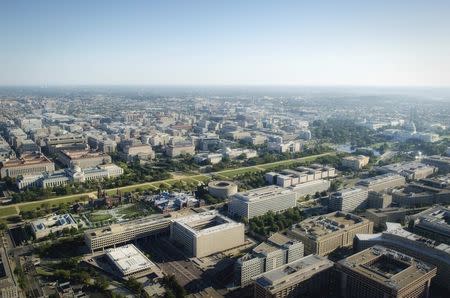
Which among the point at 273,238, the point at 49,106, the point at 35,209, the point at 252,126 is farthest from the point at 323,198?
the point at 49,106

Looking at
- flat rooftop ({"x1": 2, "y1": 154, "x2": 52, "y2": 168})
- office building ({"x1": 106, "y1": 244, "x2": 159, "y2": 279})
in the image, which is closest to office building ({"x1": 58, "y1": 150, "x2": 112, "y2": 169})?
flat rooftop ({"x1": 2, "y1": 154, "x2": 52, "y2": 168})

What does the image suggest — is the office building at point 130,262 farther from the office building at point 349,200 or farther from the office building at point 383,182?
the office building at point 383,182

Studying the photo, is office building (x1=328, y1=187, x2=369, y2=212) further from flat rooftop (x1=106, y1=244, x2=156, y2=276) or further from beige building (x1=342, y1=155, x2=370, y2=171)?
flat rooftop (x1=106, y1=244, x2=156, y2=276)

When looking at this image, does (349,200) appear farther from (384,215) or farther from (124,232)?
(124,232)

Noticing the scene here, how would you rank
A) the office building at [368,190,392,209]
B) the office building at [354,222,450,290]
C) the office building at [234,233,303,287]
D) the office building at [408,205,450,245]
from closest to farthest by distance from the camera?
the office building at [234,233,303,287] < the office building at [354,222,450,290] < the office building at [408,205,450,245] < the office building at [368,190,392,209]

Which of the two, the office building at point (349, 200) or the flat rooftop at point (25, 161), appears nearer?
the office building at point (349, 200)

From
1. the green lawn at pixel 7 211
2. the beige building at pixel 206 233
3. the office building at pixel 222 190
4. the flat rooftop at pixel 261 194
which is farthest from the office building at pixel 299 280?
the green lawn at pixel 7 211
